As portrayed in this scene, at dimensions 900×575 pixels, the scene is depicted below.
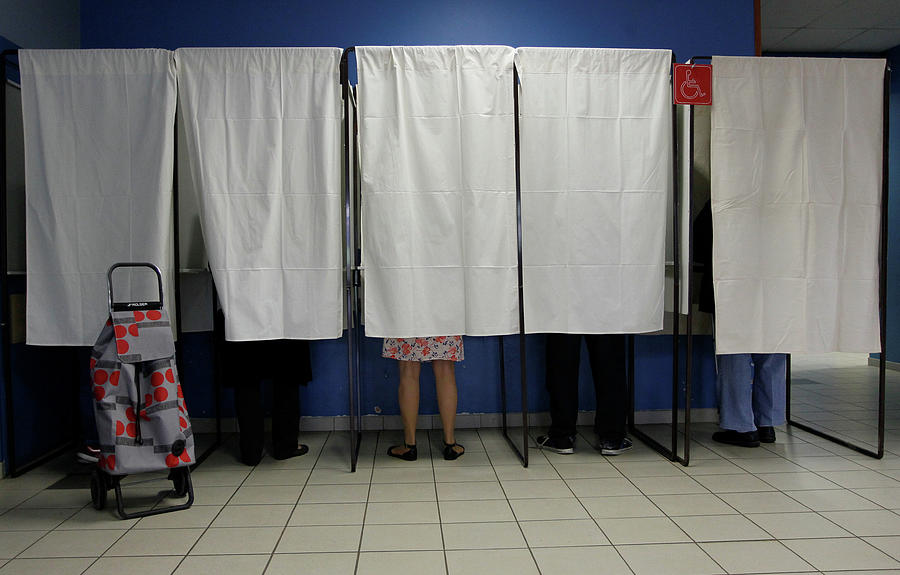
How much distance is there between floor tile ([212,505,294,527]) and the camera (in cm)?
246

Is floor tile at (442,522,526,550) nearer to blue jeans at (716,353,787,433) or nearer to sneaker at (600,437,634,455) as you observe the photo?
sneaker at (600,437,634,455)

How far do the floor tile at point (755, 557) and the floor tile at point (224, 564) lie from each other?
1.58 metres

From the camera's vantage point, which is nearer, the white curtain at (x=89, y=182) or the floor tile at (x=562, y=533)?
the floor tile at (x=562, y=533)

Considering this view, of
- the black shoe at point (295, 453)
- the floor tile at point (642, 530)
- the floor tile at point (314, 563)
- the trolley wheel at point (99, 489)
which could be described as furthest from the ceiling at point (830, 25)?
the trolley wheel at point (99, 489)

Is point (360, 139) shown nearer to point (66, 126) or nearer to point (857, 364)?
point (66, 126)

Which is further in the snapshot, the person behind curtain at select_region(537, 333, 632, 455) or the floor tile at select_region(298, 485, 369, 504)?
the person behind curtain at select_region(537, 333, 632, 455)

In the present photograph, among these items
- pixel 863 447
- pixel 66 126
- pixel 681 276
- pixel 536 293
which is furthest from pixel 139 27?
pixel 863 447

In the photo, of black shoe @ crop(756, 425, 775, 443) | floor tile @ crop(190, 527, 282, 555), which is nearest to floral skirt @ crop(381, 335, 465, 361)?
floor tile @ crop(190, 527, 282, 555)

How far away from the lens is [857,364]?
6594 millimetres

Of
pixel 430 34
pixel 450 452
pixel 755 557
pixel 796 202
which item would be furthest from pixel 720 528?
pixel 430 34

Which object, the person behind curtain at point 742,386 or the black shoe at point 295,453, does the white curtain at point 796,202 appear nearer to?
the person behind curtain at point 742,386

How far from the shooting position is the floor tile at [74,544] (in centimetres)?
221

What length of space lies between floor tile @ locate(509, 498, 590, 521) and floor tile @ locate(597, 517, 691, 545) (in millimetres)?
121

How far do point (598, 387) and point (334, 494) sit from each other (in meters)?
1.50
